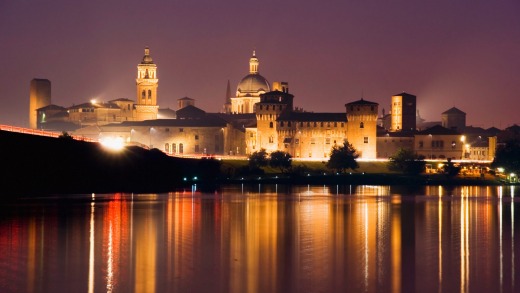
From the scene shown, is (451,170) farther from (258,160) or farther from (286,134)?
(286,134)

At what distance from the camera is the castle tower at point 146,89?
159125 mm

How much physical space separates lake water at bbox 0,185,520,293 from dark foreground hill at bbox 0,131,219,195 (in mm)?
4183

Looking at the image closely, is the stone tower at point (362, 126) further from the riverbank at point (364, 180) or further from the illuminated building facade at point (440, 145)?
the riverbank at point (364, 180)

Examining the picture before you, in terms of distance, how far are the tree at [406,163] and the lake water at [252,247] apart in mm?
56004

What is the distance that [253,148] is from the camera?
14050cm

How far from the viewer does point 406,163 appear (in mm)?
121625

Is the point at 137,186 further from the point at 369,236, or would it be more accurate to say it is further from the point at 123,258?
the point at 123,258

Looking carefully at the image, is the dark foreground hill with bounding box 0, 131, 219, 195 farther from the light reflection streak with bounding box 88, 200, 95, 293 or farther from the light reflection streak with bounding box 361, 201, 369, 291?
the light reflection streak with bounding box 361, 201, 369, 291

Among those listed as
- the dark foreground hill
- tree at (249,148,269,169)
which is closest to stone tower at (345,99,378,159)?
tree at (249,148,269,169)

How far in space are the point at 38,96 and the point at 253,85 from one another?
36.8 meters

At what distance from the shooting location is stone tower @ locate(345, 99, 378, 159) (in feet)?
453

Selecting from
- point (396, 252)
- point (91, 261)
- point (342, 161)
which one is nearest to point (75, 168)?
point (396, 252)

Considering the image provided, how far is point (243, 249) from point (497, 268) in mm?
8921

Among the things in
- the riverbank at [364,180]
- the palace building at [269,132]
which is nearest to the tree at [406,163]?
the riverbank at [364,180]
